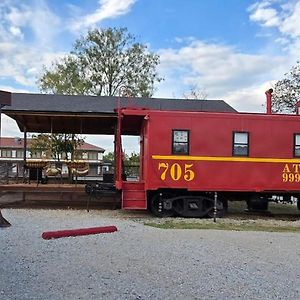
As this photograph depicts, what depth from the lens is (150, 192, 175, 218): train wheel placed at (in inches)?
552

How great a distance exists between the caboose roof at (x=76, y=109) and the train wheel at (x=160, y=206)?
3230 mm

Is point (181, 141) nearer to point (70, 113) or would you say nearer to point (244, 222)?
point (244, 222)

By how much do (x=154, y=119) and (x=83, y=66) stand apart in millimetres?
22480

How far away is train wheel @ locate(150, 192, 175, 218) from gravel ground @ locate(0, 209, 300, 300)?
11.4 feet

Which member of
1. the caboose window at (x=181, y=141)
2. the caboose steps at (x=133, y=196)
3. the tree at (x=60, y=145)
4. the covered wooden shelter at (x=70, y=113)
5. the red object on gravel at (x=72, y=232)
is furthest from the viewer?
the tree at (x=60, y=145)

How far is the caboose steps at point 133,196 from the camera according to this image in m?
13.6

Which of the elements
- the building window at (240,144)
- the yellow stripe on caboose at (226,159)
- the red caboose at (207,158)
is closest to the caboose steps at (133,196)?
the red caboose at (207,158)

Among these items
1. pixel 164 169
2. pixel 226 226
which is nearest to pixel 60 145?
pixel 164 169

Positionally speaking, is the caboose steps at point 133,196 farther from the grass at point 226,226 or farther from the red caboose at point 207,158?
the grass at point 226,226

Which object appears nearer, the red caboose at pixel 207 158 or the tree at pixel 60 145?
the red caboose at pixel 207 158

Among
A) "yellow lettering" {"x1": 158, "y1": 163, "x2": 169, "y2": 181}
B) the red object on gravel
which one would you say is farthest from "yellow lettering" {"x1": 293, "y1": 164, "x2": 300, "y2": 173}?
the red object on gravel

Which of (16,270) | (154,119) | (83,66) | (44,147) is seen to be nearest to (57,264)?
(16,270)

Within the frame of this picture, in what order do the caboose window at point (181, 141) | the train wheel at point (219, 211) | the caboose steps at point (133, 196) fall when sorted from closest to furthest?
1. the caboose steps at point (133, 196)
2. the caboose window at point (181, 141)
3. the train wheel at point (219, 211)

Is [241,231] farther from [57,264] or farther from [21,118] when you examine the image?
[21,118]
